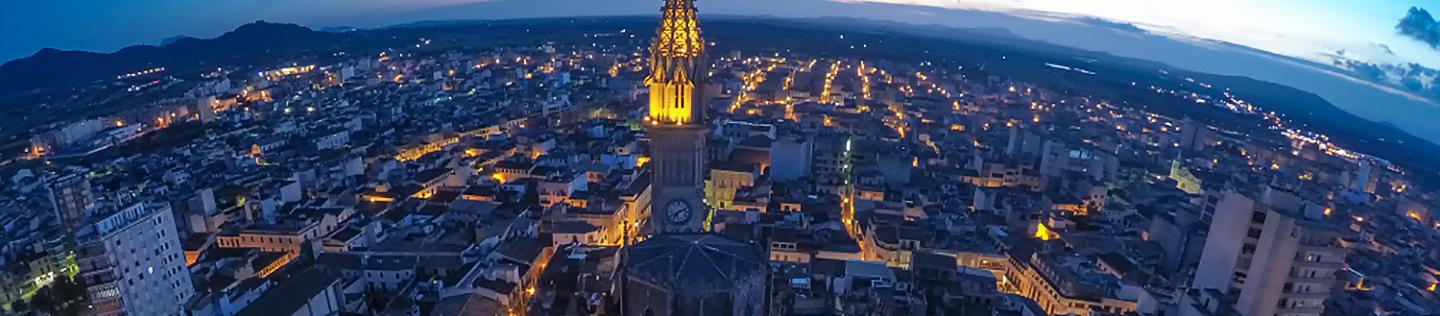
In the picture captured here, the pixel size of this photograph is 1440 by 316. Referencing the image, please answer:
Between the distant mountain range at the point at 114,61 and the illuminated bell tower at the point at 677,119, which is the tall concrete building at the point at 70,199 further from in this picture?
the distant mountain range at the point at 114,61

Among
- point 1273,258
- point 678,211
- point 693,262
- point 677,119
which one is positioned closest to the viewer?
point 693,262

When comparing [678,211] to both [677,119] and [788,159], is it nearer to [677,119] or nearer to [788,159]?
[677,119]

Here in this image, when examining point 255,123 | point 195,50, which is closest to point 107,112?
point 255,123

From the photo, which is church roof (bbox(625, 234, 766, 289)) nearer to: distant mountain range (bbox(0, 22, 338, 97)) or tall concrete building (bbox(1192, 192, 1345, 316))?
tall concrete building (bbox(1192, 192, 1345, 316))

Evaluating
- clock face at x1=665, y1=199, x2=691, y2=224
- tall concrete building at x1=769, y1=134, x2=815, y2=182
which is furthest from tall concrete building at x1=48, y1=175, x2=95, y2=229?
tall concrete building at x1=769, y1=134, x2=815, y2=182

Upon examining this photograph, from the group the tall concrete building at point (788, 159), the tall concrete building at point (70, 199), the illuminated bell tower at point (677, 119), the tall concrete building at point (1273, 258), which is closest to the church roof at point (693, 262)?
the illuminated bell tower at point (677, 119)

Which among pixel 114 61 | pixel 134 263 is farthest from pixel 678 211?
pixel 114 61

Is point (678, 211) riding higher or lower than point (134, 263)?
higher
